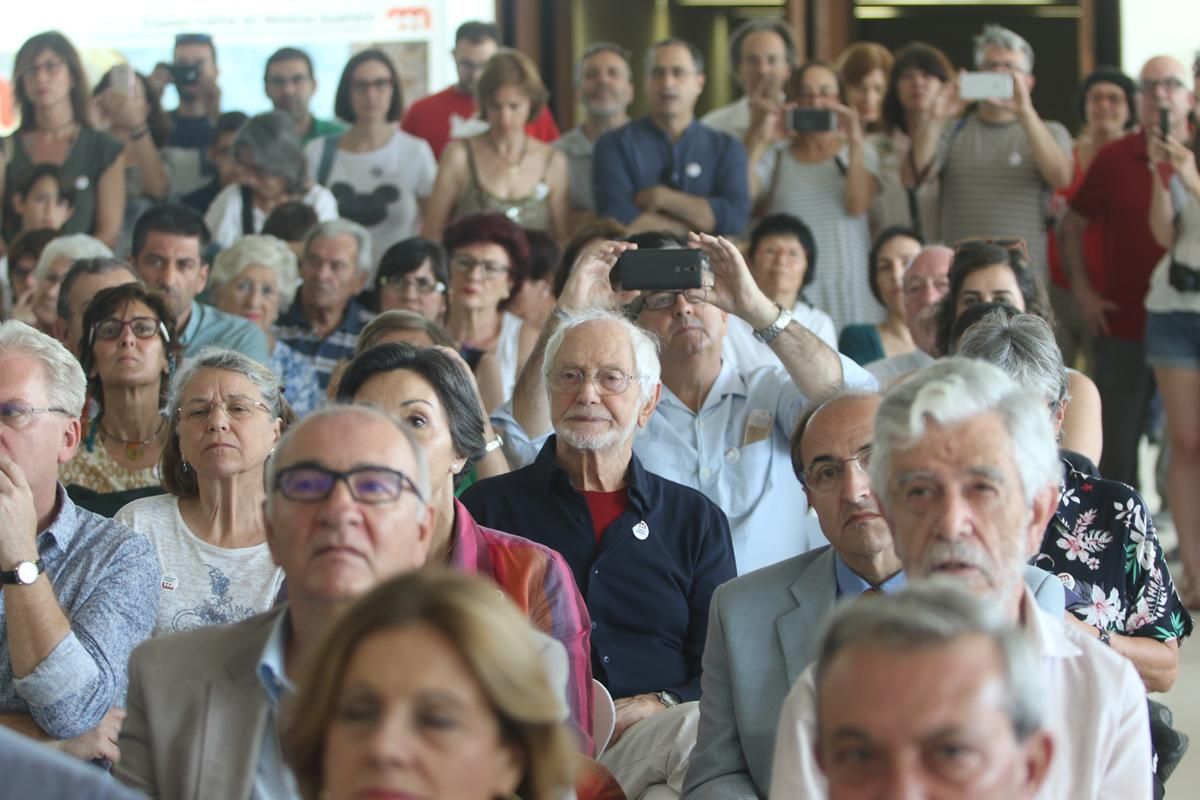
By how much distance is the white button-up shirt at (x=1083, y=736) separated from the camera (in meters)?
2.23

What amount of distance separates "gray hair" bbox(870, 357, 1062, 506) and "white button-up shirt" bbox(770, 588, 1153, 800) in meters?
0.25

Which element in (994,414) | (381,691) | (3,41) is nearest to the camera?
(381,691)

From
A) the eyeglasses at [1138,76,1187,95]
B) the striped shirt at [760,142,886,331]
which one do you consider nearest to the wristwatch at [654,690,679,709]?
the striped shirt at [760,142,886,331]

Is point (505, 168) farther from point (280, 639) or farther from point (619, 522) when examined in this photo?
point (280, 639)

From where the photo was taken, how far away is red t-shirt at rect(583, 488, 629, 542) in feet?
11.6

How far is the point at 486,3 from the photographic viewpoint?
834 centimetres

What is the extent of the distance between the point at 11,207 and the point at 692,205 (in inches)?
102

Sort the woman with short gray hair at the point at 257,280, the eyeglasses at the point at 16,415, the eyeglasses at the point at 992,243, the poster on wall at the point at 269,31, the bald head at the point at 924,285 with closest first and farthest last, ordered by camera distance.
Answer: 1. the eyeglasses at the point at 16,415
2. the eyeglasses at the point at 992,243
3. the bald head at the point at 924,285
4. the woman with short gray hair at the point at 257,280
5. the poster on wall at the point at 269,31

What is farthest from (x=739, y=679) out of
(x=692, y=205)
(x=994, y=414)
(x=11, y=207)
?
(x=11, y=207)

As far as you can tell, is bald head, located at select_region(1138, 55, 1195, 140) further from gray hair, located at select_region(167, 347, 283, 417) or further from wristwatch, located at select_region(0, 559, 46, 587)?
wristwatch, located at select_region(0, 559, 46, 587)

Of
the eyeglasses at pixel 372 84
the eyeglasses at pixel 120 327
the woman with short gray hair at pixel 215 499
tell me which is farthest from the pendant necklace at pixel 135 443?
the eyeglasses at pixel 372 84

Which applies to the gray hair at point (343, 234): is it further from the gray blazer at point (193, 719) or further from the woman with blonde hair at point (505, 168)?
the gray blazer at point (193, 719)

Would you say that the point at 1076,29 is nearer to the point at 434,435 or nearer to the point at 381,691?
the point at 434,435

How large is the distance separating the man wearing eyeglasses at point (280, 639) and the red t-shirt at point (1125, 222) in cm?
437
